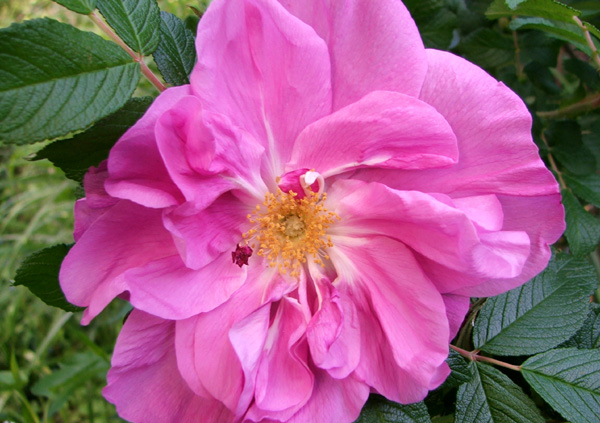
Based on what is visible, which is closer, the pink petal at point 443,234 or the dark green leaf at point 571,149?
the pink petal at point 443,234

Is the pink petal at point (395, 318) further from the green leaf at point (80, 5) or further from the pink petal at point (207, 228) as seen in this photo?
the green leaf at point (80, 5)

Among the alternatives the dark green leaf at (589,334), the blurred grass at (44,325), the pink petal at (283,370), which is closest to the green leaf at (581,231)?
the dark green leaf at (589,334)

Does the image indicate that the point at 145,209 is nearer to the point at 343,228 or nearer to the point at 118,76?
the point at 118,76

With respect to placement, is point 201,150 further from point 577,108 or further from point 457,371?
point 577,108

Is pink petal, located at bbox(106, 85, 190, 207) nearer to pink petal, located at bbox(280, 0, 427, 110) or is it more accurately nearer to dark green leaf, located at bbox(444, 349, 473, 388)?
pink petal, located at bbox(280, 0, 427, 110)

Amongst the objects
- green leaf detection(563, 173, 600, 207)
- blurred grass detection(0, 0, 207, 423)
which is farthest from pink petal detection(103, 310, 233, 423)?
blurred grass detection(0, 0, 207, 423)

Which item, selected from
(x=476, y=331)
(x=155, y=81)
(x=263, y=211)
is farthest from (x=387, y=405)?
(x=155, y=81)
